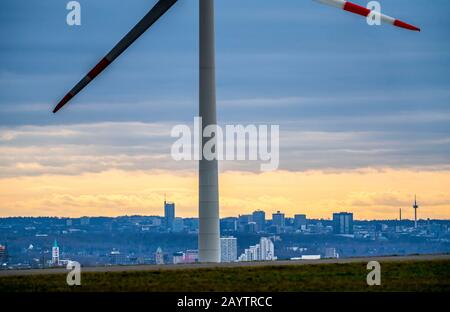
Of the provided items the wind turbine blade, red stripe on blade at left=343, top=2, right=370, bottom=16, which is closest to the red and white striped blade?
red stripe on blade at left=343, top=2, right=370, bottom=16

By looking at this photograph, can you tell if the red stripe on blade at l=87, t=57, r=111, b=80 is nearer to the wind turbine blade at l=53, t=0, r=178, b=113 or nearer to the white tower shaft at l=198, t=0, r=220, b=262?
the wind turbine blade at l=53, t=0, r=178, b=113

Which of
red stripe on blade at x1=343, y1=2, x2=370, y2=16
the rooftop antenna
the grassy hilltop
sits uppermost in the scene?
red stripe on blade at x1=343, y1=2, x2=370, y2=16

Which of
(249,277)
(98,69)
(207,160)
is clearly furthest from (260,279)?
(98,69)
